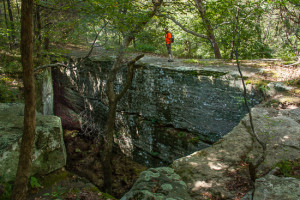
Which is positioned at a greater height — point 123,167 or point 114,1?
point 114,1

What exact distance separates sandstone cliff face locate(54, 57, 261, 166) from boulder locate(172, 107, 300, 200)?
6.76 feet

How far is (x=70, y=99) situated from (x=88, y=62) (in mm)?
3098

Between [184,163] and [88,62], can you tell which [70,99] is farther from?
[184,163]

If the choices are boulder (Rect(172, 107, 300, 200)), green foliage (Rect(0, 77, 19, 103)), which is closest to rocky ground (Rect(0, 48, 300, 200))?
boulder (Rect(172, 107, 300, 200))

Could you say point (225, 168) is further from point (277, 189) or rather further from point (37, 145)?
point (37, 145)

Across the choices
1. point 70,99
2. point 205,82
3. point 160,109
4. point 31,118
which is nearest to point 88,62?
point 70,99

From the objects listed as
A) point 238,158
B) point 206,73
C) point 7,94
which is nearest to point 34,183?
point 238,158

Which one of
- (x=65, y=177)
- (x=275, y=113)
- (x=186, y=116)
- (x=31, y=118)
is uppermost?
(x=31, y=118)

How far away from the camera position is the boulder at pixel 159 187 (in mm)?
2578

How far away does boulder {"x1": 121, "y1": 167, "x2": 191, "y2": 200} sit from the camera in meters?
2.58

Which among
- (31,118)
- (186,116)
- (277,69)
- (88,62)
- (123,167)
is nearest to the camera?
(31,118)

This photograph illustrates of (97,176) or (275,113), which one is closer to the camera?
(275,113)

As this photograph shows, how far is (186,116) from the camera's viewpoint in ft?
25.6

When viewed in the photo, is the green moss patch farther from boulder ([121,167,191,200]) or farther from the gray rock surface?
the gray rock surface
